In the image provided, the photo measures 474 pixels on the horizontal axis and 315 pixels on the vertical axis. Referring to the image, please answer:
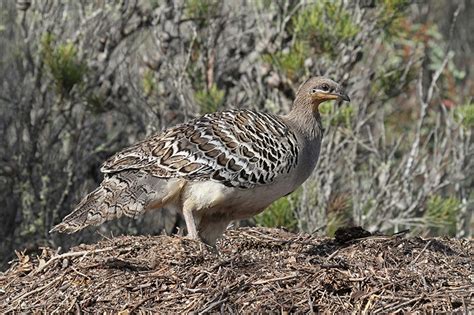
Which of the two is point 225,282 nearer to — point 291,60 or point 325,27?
point 291,60

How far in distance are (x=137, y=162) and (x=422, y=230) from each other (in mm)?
4081

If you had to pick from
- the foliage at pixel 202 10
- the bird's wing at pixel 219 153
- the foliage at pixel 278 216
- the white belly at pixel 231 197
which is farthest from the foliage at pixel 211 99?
the white belly at pixel 231 197

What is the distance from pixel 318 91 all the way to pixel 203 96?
2.33 metres

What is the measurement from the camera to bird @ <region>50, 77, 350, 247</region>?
7.04 meters

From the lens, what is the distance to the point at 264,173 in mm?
7191

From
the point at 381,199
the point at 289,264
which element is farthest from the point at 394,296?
the point at 381,199

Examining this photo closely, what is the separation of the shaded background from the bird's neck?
1.70 m

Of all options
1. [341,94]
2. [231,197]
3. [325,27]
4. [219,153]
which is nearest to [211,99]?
[325,27]

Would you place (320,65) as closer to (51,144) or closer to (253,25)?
(253,25)

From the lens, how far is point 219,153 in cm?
723

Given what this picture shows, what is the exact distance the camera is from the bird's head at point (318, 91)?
25.6ft

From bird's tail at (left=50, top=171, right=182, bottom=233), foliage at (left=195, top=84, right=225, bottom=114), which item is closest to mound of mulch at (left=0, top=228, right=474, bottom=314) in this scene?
bird's tail at (left=50, top=171, right=182, bottom=233)

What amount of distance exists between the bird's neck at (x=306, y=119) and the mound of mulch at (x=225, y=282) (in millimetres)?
1607

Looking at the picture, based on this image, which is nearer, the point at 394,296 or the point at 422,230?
the point at 394,296
